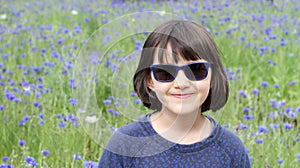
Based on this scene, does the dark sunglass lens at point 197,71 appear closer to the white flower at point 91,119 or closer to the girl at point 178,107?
the girl at point 178,107

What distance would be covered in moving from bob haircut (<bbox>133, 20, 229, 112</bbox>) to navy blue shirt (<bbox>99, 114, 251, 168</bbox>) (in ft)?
0.34

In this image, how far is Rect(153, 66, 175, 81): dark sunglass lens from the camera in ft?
4.55

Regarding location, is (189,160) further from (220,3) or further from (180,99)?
(220,3)

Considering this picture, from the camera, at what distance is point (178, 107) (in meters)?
1.45

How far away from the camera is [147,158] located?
1.55 m

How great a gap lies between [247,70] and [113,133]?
2593 millimetres

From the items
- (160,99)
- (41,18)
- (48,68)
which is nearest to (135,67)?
(160,99)

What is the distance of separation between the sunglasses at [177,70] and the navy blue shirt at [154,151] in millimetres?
218

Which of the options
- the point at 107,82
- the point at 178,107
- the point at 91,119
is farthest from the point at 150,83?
the point at 107,82

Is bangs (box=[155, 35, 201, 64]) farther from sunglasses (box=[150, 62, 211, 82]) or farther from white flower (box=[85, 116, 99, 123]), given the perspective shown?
white flower (box=[85, 116, 99, 123])

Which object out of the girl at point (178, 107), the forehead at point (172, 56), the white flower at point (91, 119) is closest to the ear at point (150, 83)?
the girl at point (178, 107)

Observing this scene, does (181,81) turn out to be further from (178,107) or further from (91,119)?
(91,119)

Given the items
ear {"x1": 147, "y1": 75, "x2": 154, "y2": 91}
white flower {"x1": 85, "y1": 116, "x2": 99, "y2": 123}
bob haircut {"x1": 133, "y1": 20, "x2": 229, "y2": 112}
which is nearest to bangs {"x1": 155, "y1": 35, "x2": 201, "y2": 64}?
bob haircut {"x1": 133, "y1": 20, "x2": 229, "y2": 112}

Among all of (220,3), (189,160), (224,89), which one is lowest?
(220,3)
